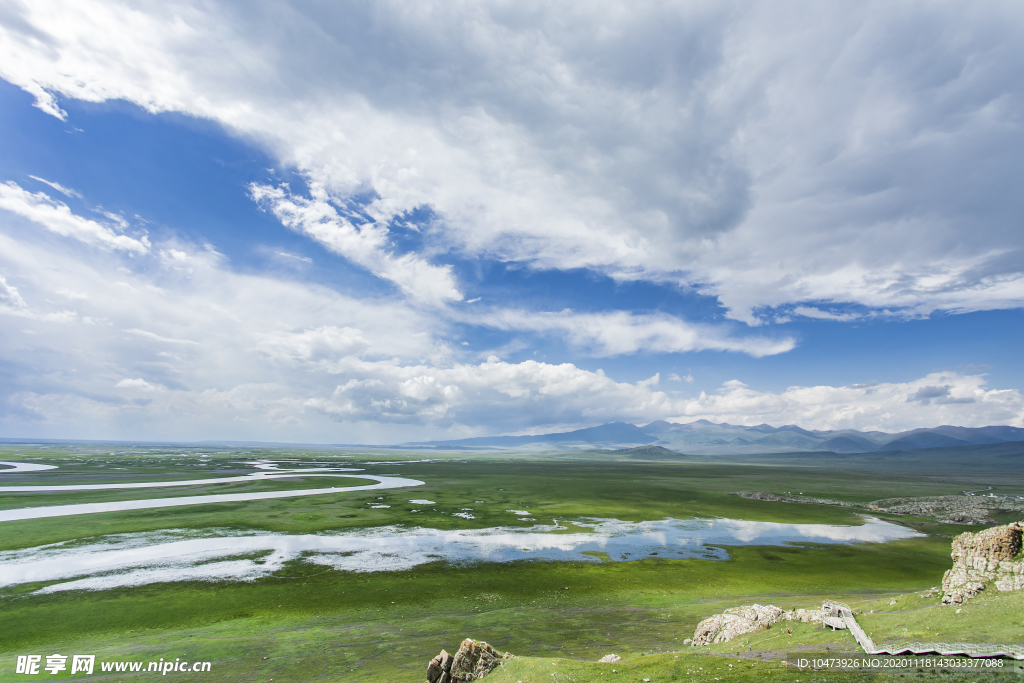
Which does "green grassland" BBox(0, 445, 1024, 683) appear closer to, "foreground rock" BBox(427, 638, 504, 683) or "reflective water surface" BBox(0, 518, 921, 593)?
"foreground rock" BBox(427, 638, 504, 683)

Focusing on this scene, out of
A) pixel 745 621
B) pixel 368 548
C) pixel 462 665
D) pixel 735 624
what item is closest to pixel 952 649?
pixel 745 621

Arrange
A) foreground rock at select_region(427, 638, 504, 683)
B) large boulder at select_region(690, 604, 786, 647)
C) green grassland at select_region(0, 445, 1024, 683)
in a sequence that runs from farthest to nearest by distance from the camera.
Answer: large boulder at select_region(690, 604, 786, 647), green grassland at select_region(0, 445, 1024, 683), foreground rock at select_region(427, 638, 504, 683)

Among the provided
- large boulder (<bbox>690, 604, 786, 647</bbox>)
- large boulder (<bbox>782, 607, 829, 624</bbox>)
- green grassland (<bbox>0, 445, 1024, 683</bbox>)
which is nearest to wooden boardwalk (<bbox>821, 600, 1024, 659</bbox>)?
green grassland (<bbox>0, 445, 1024, 683</bbox>)

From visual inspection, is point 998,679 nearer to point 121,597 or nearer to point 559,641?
point 559,641

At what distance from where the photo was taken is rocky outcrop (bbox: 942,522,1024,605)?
20.3m

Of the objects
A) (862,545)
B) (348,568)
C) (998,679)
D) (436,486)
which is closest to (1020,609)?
(998,679)

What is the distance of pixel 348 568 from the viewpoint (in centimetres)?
4366

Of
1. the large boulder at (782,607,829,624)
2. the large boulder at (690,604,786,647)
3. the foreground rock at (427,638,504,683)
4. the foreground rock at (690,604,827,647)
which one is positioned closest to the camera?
the foreground rock at (427,638,504,683)

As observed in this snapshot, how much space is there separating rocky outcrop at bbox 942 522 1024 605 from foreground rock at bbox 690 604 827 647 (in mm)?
6542

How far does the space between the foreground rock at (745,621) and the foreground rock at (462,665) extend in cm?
1312

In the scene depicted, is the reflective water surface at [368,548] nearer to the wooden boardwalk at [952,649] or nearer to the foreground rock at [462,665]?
the foreground rock at [462,665]

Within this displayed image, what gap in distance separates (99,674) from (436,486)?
100151 millimetres

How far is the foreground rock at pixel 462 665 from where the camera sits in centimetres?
1720

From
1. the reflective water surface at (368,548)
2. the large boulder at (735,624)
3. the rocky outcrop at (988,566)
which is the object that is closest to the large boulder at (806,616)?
the large boulder at (735,624)
